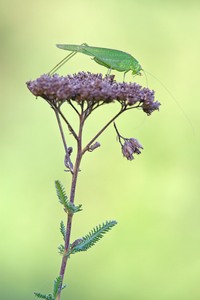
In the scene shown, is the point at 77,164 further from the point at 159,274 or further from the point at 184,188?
the point at 184,188

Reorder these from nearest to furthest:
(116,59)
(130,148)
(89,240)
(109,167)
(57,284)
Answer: (57,284) → (89,240) → (130,148) → (116,59) → (109,167)

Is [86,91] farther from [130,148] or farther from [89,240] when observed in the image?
[89,240]

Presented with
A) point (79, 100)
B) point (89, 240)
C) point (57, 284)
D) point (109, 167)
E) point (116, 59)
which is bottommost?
point (57, 284)

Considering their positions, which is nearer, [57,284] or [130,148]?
[57,284]

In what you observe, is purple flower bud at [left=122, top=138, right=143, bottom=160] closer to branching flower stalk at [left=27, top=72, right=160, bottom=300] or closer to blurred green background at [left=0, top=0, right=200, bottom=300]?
branching flower stalk at [left=27, top=72, right=160, bottom=300]

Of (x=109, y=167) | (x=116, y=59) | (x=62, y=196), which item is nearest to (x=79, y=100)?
(x=62, y=196)
